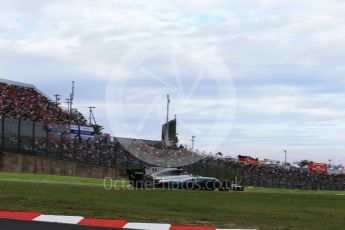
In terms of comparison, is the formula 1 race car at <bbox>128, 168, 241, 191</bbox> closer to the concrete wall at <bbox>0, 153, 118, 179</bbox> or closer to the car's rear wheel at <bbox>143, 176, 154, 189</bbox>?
the car's rear wheel at <bbox>143, 176, 154, 189</bbox>

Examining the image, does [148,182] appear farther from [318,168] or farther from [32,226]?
[318,168]

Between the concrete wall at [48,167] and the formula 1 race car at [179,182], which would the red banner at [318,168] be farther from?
the formula 1 race car at [179,182]

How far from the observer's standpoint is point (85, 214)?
1054cm

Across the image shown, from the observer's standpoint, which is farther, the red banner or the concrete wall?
the red banner

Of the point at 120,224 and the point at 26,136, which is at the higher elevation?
the point at 26,136

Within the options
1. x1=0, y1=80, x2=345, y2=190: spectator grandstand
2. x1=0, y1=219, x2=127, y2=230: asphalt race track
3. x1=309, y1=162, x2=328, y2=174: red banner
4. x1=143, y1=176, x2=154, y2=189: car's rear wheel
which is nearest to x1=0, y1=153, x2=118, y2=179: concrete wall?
x1=0, y1=80, x2=345, y2=190: spectator grandstand

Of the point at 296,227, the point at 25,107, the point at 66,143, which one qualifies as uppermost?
the point at 25,107

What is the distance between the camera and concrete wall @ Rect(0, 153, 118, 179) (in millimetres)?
37094

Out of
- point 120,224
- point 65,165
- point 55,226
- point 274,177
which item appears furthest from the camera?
point 274,177

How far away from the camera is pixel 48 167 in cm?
3978

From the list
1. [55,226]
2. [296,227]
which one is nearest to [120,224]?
[55,226]

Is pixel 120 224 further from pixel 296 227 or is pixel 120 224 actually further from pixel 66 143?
pixel 66 143

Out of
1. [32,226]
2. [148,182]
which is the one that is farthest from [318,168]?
[32,226]

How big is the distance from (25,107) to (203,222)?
42.5 m
